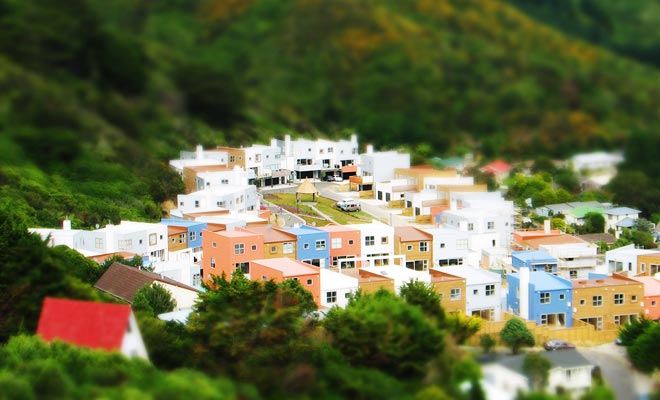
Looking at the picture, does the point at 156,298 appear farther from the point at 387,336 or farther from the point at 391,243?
the point at 391,243

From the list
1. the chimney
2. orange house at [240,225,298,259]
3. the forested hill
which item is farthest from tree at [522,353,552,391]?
orange house at [240,225,298,259]

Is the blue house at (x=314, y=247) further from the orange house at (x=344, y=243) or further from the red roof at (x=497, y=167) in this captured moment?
the red roof at (x=497, y=167)

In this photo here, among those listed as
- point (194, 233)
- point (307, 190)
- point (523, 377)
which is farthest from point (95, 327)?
point (307, 190)

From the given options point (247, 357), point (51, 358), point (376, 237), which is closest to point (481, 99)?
point (376, 237)

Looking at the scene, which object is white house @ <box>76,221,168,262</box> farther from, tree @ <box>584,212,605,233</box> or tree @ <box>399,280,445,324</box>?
tree @ <box>584,212,605,233</box>

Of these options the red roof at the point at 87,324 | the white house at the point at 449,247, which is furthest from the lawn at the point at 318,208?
the red roof at the point at 87,324

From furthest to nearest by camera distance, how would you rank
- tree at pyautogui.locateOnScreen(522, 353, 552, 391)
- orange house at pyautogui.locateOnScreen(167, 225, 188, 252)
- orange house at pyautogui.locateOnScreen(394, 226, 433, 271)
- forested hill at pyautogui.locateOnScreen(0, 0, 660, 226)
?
orange house at pyautogui.locateOnScreen(167, 225, 188, 252) → orange house at pyautogui.locateOnScreen(394, 226, 433, 271) → forested hill at pyautogui.locateOnScreen(0, 0, 660, 226) → tree at pyautogui.locateOnScreen(522, 353, 552, 391)

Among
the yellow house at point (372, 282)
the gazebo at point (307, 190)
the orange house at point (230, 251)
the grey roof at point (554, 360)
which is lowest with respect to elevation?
the grey roof at point (554, 360)
